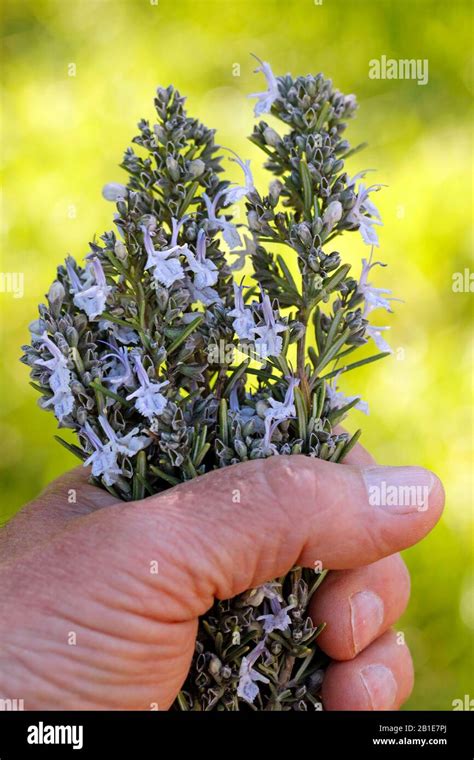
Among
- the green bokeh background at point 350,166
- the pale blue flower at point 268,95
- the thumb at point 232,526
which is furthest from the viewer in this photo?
the green bokeh background at point 350,166

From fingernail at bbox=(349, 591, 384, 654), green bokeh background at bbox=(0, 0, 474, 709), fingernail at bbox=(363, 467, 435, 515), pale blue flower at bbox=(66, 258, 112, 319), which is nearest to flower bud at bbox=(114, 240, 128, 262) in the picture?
pale blue flower at bbox=(66, 258, 112, 319)

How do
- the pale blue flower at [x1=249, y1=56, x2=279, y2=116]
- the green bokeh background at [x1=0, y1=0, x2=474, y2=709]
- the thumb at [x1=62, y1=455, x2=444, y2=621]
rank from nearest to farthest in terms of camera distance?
the thumb at [x1=62, y1=455, x2=444, y2=621] < the pale blue flower at [x1=249, y1=56, x2=279, y2=116] < the green bokeh background at [x1=0, y1=0, x2=474, y2=709]

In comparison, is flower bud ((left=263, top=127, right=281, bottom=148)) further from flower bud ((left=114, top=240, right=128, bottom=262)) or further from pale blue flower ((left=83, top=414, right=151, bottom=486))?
pale blue flower ((left=83, top=414, right=151, bottom=486))

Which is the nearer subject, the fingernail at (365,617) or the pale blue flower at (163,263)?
the pale blue flower at (163,263)

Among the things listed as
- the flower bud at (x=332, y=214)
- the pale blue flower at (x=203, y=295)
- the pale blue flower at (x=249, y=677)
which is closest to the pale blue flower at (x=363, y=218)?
the flower bud at (x=332, y=214)

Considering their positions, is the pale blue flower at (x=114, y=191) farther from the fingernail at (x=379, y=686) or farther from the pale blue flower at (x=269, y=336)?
the fingernail at (x=379, y=686)
